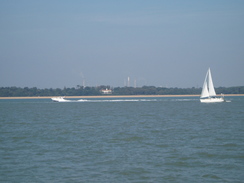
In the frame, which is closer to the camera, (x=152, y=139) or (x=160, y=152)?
(x=160, y=152)

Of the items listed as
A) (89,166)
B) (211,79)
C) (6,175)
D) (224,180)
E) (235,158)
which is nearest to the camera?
(224,180)

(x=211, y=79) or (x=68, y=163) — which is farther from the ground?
(x=211, y=79)

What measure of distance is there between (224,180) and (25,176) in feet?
29.0

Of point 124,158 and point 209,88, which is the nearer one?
point 124,158

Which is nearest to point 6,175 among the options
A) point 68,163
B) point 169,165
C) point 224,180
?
point 68,163

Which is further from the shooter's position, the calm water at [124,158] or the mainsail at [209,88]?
the mainsail at [209,88]

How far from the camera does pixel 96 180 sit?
1664cm

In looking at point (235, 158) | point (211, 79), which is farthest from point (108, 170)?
point (211, 79)

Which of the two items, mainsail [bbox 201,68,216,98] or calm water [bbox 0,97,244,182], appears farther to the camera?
mainsail [bbox 201,68,216,98]

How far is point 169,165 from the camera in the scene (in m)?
19.3

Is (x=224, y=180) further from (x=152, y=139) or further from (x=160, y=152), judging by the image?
(x=152, y=139)

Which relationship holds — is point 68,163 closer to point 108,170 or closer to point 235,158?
point 108,170

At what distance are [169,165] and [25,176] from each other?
7.01 meters

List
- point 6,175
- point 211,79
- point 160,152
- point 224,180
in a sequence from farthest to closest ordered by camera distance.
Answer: point 211,79, point 160,152, point 6,175, point 224,180
